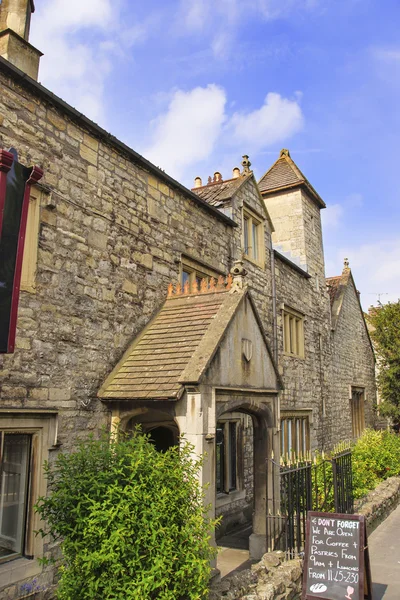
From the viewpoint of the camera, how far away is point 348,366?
19812 mm

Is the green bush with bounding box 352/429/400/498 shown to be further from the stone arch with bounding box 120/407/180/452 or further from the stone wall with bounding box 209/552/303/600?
the stone arch with bounding box 120/407/180/452

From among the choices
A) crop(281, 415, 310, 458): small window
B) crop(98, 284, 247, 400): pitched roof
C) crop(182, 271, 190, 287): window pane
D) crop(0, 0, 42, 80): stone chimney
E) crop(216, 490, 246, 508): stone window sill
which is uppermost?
crop(0, 0, 42, 80): stone chimney

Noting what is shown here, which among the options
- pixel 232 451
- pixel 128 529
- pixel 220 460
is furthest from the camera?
pixel 232 451

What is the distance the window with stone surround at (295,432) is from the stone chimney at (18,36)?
10.2 m

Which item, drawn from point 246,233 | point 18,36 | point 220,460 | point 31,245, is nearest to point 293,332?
point 246,233

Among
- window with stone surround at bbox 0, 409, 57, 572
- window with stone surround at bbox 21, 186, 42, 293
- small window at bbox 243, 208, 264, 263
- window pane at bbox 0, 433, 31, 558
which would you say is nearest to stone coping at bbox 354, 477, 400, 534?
small window at bbox 243, 208, 264, 263

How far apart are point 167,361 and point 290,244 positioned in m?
11.6

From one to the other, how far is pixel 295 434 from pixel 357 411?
26.0ft

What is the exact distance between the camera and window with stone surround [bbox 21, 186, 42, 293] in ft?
20.0

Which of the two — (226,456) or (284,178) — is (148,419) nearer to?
(226,456)

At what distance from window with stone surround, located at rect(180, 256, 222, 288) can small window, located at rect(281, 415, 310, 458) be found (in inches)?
221

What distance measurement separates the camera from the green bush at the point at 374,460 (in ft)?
43.7

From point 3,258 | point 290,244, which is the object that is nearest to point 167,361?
point 3,258

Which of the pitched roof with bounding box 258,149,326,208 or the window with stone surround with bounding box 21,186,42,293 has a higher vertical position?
the pitched roof with bounding box 258,149,326,208
